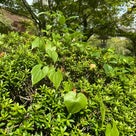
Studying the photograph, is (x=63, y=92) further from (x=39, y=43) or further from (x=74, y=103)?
(x=39, y=43)

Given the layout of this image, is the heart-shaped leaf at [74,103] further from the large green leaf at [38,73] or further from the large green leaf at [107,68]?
the large green leaf at [107,68]

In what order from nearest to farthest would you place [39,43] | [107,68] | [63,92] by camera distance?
1. [63,92]
2. [39,43]
3. [107,68]

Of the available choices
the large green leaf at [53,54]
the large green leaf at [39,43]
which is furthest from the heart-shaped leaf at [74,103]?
the large green leaf at [39,43]

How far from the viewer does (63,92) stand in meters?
1.60

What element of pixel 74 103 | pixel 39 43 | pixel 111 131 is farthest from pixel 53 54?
pixel 111 131

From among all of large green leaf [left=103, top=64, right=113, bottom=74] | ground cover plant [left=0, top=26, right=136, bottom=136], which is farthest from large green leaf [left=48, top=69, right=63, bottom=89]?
large green leaf [left=103, top=64, right=113, bottom=74]

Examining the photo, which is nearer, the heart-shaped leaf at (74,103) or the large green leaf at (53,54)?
the heart-shaped leaf at (74,103)

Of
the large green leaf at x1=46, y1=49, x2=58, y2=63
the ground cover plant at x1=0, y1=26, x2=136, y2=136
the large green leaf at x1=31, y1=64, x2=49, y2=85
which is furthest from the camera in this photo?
the large green leaf at x1=46, y1=49, x2=58, y2=63

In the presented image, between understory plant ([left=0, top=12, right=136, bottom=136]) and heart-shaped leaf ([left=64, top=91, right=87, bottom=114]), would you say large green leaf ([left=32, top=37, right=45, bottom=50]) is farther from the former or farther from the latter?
heart-shaped leaf ([left=64, top=91, right=87, bottom=114])

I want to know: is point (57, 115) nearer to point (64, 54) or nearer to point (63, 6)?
point (64, 54)

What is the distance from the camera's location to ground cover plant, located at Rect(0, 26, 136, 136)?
1407 millimetres

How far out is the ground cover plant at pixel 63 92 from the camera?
1.41 meters

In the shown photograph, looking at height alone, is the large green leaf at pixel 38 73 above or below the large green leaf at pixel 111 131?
above

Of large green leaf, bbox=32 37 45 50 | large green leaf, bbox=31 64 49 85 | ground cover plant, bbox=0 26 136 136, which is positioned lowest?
ground cover plant, bbox=0 26 136 136
